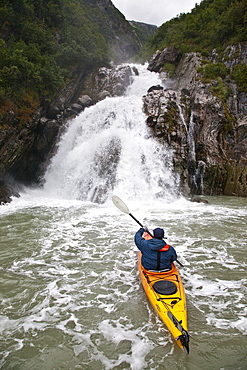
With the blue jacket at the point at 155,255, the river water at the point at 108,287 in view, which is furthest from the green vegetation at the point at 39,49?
the blue jacket at the point at 155,255

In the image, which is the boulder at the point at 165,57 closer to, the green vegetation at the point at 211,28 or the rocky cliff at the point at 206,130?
the green vegetation at the point at 211,28

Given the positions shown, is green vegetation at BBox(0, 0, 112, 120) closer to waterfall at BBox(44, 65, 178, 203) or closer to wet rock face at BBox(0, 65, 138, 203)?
wet rock face at BBox(0, 65, 138, 203)

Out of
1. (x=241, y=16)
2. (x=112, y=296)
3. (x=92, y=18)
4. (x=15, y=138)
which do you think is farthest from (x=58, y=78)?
(x=92, y=18)

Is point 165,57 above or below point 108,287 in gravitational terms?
above

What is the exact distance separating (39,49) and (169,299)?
19787mm

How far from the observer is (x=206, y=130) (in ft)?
54.3

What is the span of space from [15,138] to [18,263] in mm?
10022

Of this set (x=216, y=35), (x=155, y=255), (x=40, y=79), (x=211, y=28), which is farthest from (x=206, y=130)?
(x=211, y=28)

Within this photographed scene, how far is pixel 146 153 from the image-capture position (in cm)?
1409

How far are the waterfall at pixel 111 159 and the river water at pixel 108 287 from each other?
129 cm

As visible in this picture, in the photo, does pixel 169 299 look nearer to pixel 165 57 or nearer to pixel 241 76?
pixel 241 76

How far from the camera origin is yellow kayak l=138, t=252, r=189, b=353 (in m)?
2.69

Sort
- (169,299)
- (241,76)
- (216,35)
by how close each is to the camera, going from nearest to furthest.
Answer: (169,299), (241,76), (216,35)

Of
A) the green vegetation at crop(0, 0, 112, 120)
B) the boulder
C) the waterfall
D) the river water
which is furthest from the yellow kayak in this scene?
the boulder
